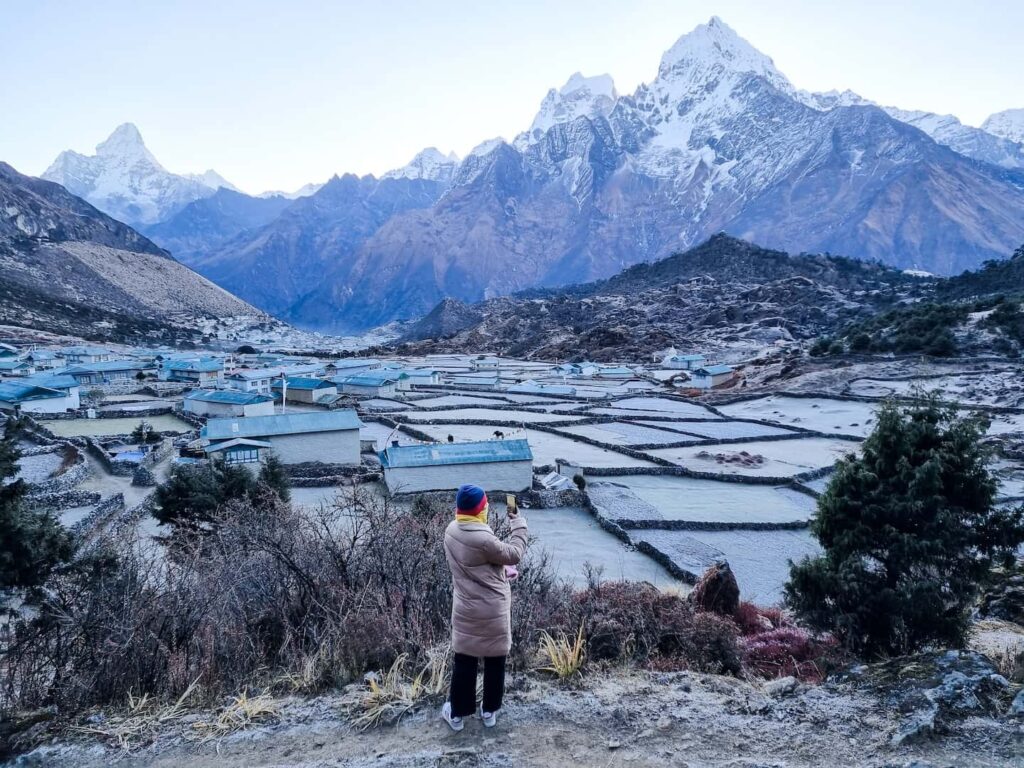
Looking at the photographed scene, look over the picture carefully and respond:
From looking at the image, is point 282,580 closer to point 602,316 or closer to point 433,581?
point 433,581

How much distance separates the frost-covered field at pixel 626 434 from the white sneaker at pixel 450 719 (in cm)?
2622

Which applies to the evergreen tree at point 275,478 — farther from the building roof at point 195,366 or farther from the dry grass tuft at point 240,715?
the building roof at point 195,366

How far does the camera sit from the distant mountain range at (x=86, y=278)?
9156 centimetres

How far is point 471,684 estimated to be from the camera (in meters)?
4.16

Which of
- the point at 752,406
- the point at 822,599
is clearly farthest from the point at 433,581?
the point at 752,406

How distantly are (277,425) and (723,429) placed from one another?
22520mm

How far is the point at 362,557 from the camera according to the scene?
7.11 meters

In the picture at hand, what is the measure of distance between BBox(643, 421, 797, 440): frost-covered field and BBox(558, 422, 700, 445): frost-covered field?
1056 millimetres

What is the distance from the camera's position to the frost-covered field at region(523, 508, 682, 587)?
48.2ft

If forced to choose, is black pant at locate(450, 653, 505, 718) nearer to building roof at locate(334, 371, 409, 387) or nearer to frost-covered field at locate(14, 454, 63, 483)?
frost-covered field at locate(14, 454, 63, 483)

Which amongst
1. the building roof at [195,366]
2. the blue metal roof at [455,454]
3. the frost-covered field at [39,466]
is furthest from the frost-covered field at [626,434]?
the building roof at [195,366]

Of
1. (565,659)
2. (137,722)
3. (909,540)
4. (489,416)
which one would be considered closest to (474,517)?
(565,659)

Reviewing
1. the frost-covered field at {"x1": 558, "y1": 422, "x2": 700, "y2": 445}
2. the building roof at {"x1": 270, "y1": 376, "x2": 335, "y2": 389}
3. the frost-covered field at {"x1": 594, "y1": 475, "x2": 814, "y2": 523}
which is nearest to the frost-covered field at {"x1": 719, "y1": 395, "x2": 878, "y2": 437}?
the frost-covered field at {"x1": 558, "y1": 422, "x2": 700, "y2": 445}

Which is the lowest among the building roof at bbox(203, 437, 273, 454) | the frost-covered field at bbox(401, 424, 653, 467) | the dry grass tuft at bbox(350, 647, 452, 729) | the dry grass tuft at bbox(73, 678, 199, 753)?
the frost-covered field at bbox(401, 424, 653, 467)
